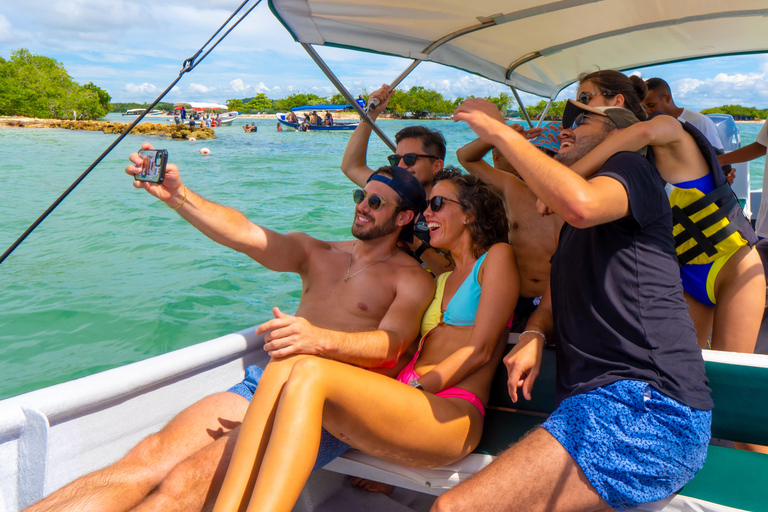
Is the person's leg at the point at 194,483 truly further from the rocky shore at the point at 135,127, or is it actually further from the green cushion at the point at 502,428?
the rocky shore at the point at 135,127

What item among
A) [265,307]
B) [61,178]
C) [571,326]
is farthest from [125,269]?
[61,178]

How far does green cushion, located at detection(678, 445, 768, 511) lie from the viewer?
1.42m

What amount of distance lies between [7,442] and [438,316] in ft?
5.11

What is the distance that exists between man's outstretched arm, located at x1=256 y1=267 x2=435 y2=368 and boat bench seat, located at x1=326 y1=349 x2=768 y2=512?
1.18 feet

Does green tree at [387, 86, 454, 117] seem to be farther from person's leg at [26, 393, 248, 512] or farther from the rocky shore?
person's leg at [26, 393, 248, 512]

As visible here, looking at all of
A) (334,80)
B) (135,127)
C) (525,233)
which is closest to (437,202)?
(525,233)

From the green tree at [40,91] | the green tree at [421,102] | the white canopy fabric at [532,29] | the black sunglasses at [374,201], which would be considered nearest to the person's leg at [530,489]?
the black sunglasses at [374,201]

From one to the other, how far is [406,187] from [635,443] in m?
1.43

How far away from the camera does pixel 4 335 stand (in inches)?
262

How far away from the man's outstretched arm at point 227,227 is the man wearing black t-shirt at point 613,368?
1.09m

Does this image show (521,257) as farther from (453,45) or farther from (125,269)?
(125,269)

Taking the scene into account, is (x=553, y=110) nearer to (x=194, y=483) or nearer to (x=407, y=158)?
(x=407, y=158)

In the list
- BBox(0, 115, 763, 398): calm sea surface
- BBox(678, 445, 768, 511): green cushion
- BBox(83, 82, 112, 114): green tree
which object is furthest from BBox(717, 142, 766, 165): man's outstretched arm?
BBox(83, 82, 112, 114): green tree

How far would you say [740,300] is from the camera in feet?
6.60
